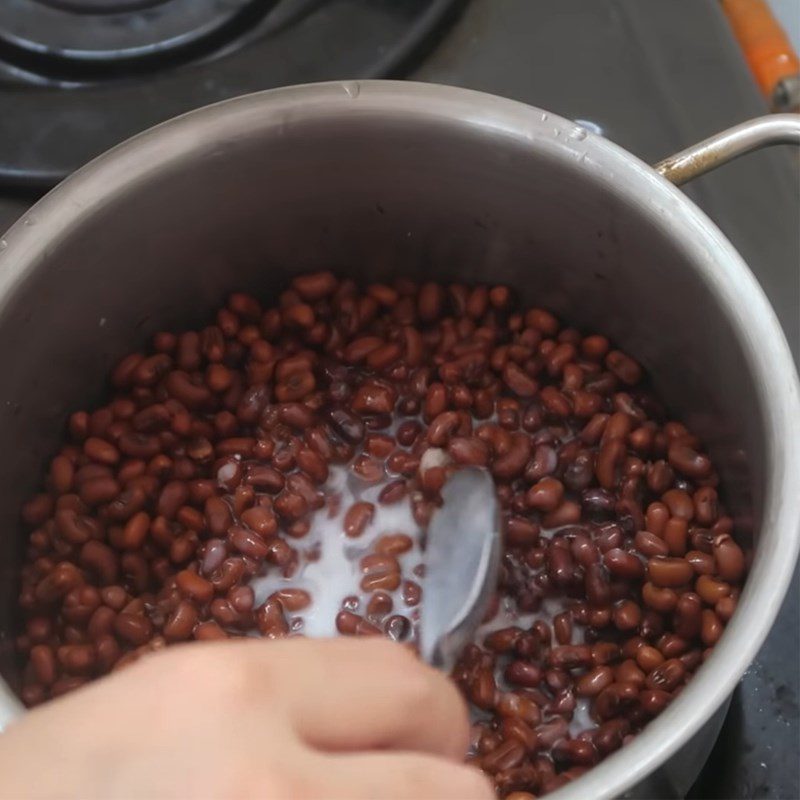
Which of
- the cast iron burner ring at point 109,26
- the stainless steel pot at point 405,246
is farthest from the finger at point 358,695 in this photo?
the cast iron burner ring at point 109,26

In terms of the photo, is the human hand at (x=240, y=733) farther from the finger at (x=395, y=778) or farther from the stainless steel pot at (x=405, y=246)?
the stainless steel pot at (x=405, y=246)

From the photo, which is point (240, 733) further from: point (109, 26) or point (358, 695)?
point (109, 26)

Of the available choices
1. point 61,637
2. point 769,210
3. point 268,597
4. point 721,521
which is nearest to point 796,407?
point 721,521

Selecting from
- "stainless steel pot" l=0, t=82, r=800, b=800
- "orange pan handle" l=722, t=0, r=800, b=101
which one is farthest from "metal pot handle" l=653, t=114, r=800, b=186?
"orange pan handle" l=722, t=0, r=800, b=101

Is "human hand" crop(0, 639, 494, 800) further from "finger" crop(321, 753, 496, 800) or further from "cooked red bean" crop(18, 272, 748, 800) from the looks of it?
"cooked red bean" crop(18, 272, 748, 800)

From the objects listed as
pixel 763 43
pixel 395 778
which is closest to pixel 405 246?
pixel 763 43

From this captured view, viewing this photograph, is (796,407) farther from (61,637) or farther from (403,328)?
(61,637)
